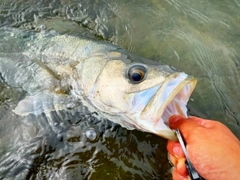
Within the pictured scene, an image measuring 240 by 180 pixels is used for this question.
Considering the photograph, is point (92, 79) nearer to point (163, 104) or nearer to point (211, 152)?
point (163, 104)

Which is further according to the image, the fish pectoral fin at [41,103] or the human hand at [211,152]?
→ the fish pectoral fin at [41,103]

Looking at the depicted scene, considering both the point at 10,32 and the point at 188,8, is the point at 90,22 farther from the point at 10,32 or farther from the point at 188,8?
the point at 188,8

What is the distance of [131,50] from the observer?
3.74 metres

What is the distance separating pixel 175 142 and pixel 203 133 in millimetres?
264

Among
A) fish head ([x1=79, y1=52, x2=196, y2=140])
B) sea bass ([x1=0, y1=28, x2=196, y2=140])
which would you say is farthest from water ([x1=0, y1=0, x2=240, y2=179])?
fish head ([x1=79, y1=52, x2=196, y2=140])


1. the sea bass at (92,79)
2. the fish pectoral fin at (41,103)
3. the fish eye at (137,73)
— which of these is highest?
the fish eye at (137,73)

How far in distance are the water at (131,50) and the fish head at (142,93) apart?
0.29m

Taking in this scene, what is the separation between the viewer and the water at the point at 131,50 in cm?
271

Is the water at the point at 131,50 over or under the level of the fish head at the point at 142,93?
under

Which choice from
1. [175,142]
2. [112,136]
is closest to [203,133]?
[175,142]

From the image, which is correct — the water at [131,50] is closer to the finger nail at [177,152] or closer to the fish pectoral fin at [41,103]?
the fish pectoral fin at [41,103]

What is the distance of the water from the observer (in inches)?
107

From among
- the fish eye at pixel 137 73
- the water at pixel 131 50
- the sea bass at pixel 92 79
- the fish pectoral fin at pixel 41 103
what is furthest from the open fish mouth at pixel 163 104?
the fish pectoral fin at pixel 41 103

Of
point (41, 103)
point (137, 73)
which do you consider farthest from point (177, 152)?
point (41, 103)
